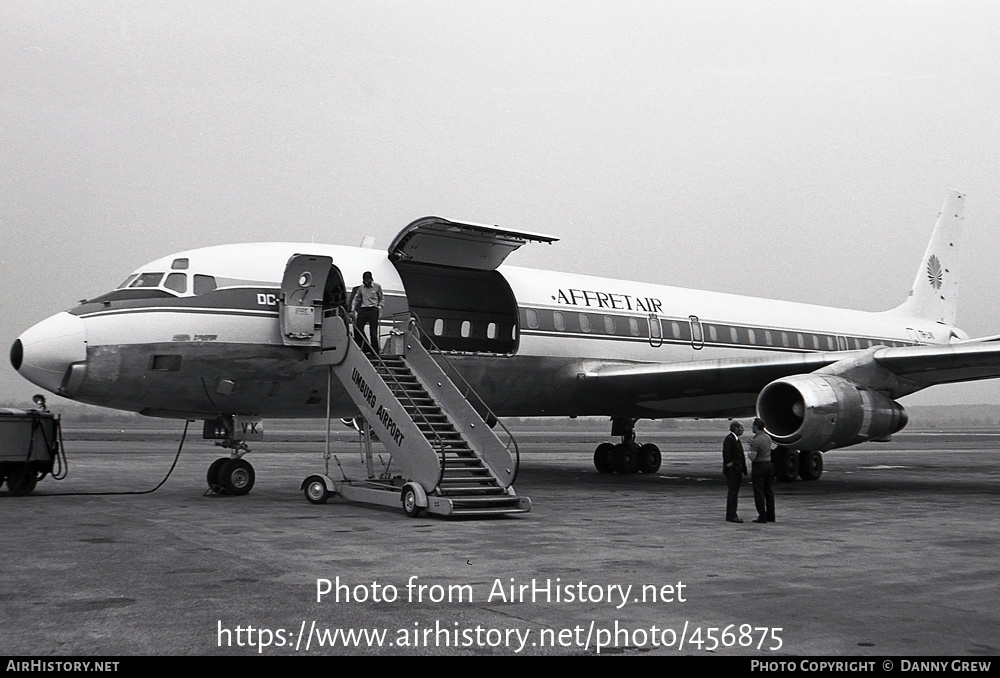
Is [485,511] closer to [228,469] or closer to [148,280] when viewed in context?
[228,469]

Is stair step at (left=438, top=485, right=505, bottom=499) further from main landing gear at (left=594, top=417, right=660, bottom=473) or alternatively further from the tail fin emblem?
the tail fin emblem

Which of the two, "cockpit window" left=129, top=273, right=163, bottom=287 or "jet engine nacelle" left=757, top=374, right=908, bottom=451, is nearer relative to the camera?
"cockpit window" left=129, top=273, right=163, bottom=287

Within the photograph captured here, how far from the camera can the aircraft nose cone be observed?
13094 millimetres

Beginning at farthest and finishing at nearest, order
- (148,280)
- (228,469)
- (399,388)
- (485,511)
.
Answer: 1. (228,469)
2. (148,280)
3. (399,388)
4. (485,511)

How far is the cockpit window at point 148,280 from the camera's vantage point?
14.4 meters

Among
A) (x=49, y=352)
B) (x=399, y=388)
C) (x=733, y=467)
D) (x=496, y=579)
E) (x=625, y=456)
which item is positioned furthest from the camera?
(x=625, y=456)

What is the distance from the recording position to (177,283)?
567 inches

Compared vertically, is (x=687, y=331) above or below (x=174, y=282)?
below

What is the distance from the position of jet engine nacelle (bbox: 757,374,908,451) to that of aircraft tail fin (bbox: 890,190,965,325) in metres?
13.2

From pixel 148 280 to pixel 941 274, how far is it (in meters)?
23.9

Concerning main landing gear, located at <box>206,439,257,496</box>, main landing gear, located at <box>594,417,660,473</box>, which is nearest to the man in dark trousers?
main landing gear, located at <box>206,439,257,496</box>

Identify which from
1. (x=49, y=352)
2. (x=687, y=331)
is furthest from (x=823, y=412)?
(x=49, y=352)
